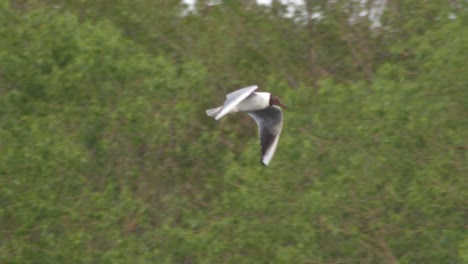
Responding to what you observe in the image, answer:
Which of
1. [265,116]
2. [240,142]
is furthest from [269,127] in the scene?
[240,142]

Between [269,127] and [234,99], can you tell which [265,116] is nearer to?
[269,127]

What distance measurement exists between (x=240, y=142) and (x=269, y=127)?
488cm

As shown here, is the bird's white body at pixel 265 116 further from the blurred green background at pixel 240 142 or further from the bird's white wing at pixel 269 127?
the blurred green background at pixel 240 142

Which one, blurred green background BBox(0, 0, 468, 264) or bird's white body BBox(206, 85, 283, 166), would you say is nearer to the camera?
bird's white body BBox(206, 85, 283, 166)

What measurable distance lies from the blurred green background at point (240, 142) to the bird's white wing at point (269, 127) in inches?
75.1

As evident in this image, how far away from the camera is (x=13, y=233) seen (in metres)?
13.6

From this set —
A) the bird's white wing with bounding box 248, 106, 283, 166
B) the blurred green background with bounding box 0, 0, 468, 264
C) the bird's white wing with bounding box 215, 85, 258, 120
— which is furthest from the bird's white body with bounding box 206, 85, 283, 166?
the blurred green background with bounding box 0, 0, 468, 264

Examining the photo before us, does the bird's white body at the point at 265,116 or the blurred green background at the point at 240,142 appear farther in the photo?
the blurred green background at the point at 240,142

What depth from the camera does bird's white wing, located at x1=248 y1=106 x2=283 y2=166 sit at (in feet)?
35.1

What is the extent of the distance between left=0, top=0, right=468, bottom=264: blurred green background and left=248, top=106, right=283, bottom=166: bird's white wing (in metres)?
1.91

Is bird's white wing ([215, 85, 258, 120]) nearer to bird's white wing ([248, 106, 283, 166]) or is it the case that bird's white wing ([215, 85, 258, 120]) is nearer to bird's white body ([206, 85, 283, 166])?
bird's white body ([206, 85, 283, 166])

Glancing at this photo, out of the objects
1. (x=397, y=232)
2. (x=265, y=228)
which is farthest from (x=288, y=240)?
(x=397, y=232)

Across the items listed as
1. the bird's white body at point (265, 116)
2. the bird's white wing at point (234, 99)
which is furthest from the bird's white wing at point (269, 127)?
the bird's white wing at point (234, 99)

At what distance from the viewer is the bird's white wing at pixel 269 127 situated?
1070cm
